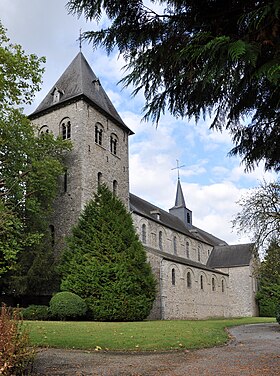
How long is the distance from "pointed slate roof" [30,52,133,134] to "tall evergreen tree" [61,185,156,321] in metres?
8.63

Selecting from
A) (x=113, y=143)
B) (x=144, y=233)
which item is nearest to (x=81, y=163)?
(x=113, y=143)

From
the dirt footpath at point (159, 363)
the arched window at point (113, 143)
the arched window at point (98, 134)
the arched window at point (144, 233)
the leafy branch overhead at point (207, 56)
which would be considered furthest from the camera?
the arched window at point (144, 233)

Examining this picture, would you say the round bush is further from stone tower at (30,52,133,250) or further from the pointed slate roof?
the pointed slate roof

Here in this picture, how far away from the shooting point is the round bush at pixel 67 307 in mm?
20312

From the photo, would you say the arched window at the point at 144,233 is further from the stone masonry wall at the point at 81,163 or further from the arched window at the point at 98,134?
the arched window at the point at 98,134

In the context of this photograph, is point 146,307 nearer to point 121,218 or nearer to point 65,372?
point 121,218

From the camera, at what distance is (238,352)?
9875 millimetres

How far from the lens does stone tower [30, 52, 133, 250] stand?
90.9 ft

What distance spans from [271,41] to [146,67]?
3.52 ft

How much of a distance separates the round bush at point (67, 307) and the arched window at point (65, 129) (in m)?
12.8

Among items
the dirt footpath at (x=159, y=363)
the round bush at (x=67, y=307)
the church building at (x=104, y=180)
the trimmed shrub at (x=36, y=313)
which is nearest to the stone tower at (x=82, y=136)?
the church building at (x=104, y=180)

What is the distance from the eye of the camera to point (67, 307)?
66.6ft

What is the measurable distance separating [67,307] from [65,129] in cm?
1444

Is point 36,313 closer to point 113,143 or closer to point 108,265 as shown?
point 108,265
